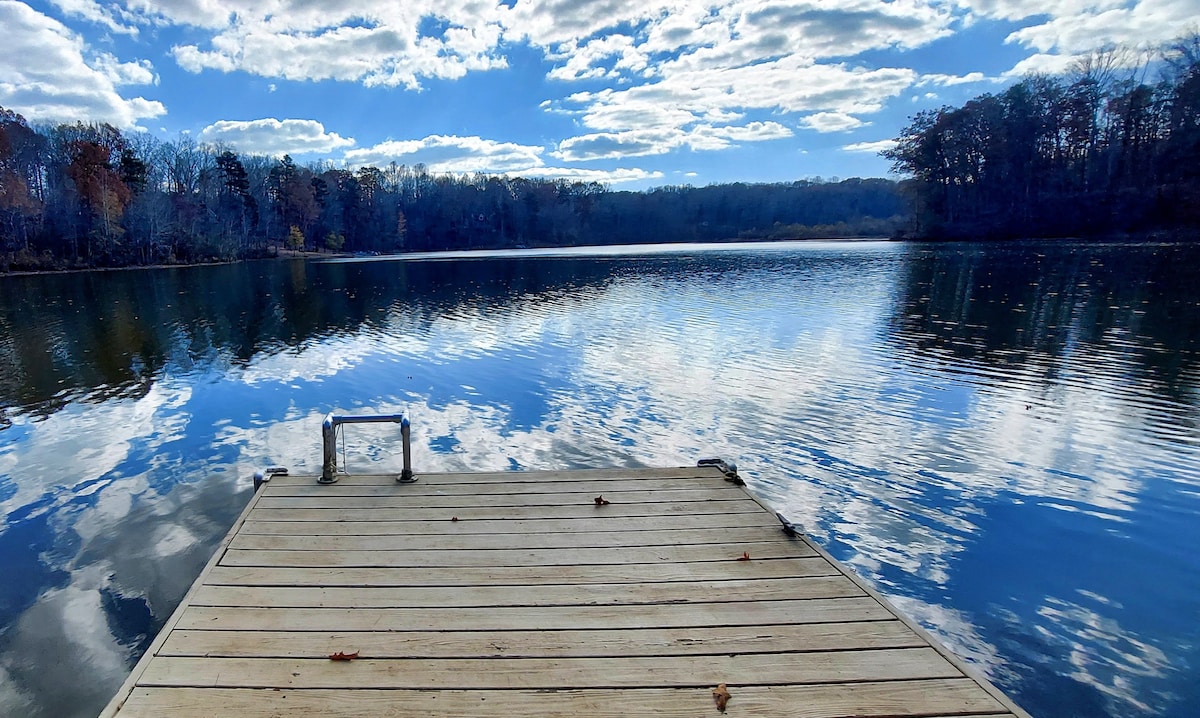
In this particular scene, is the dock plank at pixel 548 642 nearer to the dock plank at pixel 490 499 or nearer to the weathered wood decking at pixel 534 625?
the weathered wood decking at pixel 534 625

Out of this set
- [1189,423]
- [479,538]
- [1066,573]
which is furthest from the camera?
[1189,423]

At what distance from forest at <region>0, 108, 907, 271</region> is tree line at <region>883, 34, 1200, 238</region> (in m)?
21.0

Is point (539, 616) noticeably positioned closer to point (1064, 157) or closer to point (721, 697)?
point (721, 697)

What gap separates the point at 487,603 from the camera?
2.96 meters

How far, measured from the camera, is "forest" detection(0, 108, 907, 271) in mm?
44750

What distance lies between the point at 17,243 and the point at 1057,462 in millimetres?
57985

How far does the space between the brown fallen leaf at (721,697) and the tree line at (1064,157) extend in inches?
2200

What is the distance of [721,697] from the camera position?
7.34 feet

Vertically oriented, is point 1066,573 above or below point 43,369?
above

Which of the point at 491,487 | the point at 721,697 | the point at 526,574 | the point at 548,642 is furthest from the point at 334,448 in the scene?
the point at 721,697

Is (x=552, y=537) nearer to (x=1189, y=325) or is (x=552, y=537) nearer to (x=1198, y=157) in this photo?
(x=1189, y=325)

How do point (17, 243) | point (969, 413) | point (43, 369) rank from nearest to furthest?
point (969, 413), point (43, 369), point (17, 243)

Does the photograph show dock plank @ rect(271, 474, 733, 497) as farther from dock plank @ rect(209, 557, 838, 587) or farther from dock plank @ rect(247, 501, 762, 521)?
dock plank @ rect(209, 557, 838, 587)

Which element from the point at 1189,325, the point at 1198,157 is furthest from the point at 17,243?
the point at 1198,157
